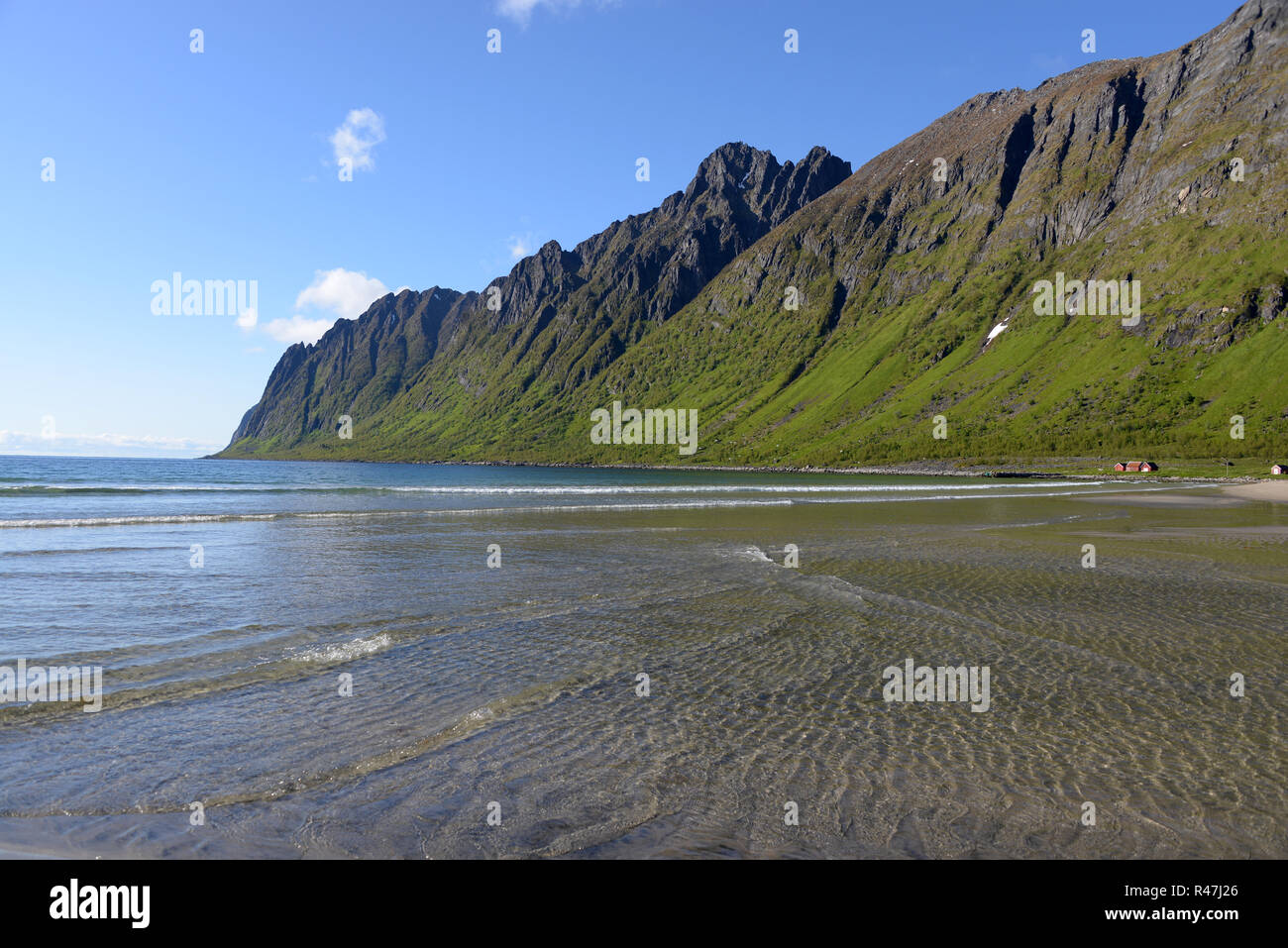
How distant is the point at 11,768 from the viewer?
9.09 meters

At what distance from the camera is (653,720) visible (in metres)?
11.2

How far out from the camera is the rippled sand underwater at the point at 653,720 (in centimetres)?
772

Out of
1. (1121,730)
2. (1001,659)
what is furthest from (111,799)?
(1001,659)

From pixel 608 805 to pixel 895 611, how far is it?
13.9 m

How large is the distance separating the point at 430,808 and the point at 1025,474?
163 meters

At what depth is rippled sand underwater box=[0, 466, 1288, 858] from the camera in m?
7.72

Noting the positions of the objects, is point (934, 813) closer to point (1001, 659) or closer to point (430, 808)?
point (430, 808)

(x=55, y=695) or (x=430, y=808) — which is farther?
(x=55, y=695)
